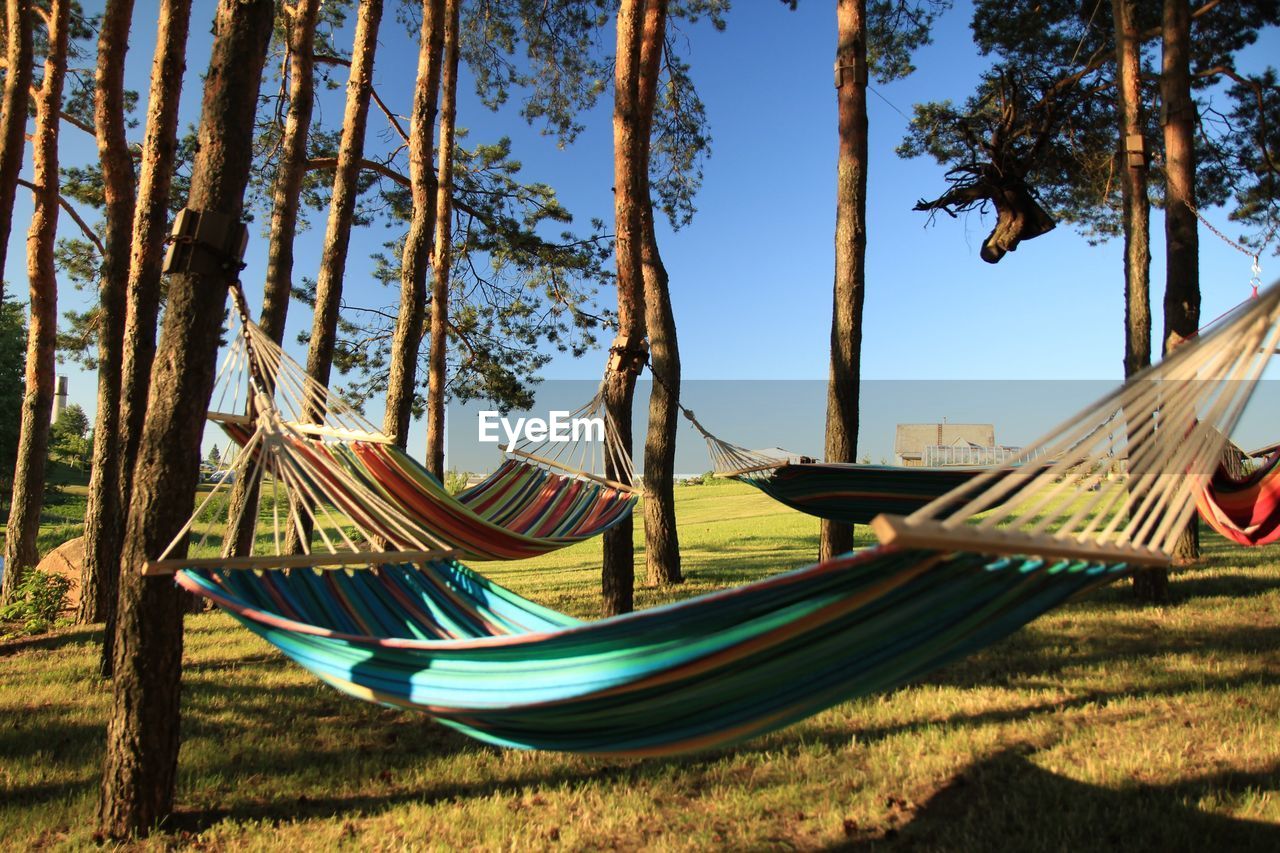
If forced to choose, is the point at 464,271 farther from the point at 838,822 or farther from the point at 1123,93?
the point at 838,822

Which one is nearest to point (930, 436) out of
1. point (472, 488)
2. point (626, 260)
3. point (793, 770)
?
point (626, 260)

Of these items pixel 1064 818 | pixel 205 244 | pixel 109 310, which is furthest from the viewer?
pixel 109 310

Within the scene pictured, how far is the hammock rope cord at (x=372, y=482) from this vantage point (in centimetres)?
205

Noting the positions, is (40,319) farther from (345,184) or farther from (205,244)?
(205,244)

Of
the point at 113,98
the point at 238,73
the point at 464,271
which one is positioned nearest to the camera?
the point at 238,73

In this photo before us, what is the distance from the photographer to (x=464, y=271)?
29.9 feet

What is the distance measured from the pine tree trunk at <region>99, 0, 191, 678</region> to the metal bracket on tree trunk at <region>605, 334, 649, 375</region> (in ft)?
6.44

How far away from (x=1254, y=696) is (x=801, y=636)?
2351 mm

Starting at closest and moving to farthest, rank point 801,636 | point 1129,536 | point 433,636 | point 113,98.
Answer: point 801,636, point 1129,536, point 433,636, point 113,98

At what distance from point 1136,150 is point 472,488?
12.7ft

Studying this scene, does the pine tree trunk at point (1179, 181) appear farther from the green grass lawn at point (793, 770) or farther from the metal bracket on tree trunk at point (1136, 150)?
the green grass lawn at point (793, 770)

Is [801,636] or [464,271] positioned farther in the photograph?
[464,271]

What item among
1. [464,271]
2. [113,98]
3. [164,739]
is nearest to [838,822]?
[164,739]

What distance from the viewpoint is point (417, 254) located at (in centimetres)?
554
